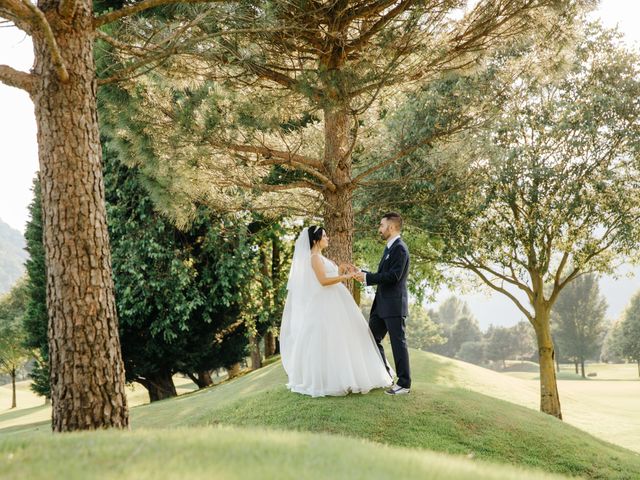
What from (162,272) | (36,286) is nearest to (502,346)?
(162,272)

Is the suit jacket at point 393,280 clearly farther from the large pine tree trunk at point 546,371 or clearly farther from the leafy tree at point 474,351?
the leafy tree at point 474,351

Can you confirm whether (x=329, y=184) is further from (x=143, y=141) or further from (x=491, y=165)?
(x=491, y=165)

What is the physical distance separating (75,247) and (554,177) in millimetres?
12051

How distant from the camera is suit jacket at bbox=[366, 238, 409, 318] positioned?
7914 millimetres

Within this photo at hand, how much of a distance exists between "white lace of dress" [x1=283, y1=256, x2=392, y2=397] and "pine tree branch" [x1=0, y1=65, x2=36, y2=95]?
4.56 metres

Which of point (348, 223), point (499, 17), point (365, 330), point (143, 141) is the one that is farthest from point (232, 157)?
point (499, 17)

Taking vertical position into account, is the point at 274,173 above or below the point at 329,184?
above

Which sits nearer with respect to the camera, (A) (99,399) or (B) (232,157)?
(A) (99,399)

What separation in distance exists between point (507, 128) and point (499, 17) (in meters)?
4.46

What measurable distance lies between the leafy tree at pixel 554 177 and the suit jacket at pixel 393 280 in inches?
209

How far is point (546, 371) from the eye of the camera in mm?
15242

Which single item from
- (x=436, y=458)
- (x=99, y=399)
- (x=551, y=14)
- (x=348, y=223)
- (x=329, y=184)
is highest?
(x=551, y=14)

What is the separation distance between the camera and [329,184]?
1029 centimetres

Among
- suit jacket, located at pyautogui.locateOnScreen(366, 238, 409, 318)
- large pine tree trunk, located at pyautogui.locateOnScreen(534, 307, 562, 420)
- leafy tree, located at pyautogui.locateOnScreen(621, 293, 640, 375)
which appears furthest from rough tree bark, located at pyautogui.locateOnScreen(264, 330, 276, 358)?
leafy tree, located at pyautogui.locateOnScreen(621, 293, 640, 375)
